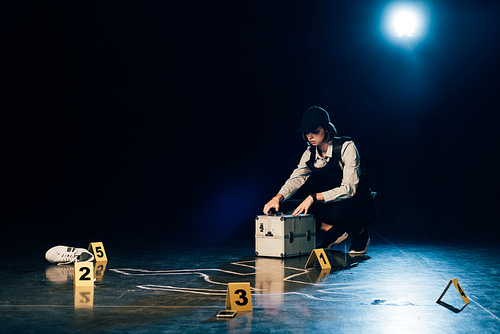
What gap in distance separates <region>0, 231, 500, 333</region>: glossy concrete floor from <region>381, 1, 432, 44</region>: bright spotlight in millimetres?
3795

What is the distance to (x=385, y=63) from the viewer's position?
23.9 feet

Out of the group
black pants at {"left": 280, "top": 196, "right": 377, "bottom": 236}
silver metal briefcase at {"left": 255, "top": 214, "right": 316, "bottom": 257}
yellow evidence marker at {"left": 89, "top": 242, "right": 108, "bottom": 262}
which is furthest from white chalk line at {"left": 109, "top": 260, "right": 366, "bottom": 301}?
black pants at {"left": 280, "top": 196, "right": 377, "bottom": 236}

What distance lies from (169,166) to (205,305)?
584 centimetres

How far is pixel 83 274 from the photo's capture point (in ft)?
9.05

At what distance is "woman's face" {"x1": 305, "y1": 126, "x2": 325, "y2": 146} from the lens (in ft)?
12.8

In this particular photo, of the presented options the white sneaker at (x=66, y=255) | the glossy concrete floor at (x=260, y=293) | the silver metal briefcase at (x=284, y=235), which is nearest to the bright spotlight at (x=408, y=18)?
the glossy concrete floor at (x=260, y=293)

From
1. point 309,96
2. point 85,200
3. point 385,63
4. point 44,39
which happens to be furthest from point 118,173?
point 385,63

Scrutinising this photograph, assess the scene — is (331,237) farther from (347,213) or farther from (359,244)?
(347,213)

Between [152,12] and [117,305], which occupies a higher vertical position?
[152,12]

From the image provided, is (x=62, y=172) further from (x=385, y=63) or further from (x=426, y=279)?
(x=426, y=279)

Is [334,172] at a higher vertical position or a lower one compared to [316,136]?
lower

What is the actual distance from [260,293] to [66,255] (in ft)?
5.34

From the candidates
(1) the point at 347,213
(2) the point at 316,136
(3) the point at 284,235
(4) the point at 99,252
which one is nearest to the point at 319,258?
(3) the point at 284,235

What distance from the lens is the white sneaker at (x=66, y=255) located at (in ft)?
11.5
